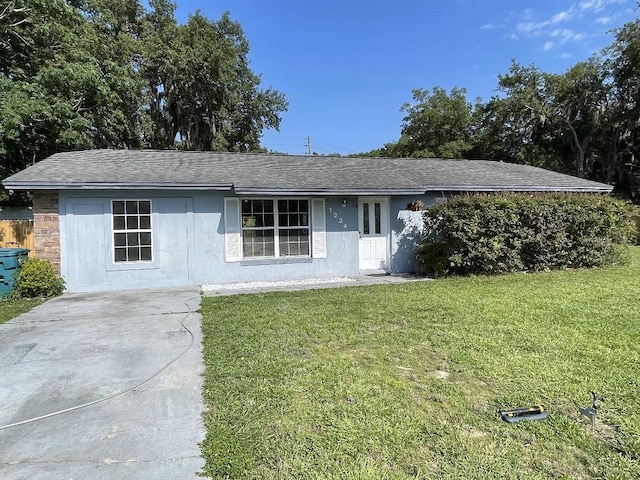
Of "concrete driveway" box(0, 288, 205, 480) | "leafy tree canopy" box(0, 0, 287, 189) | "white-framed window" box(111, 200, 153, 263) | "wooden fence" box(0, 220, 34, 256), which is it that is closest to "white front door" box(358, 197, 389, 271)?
"white-framed window" box(111, 200, 153, 263)

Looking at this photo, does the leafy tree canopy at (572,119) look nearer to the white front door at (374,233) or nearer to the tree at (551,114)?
the tree at (551,114)

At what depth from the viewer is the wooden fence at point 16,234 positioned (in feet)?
34.3

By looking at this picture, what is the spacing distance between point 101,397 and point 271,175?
26.4ft

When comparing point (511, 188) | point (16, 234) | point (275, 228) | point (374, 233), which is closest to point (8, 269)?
point (16, 234)

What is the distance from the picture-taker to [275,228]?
34.5 ft

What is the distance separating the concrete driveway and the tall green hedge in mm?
6688

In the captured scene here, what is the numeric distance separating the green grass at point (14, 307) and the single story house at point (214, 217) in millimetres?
1061

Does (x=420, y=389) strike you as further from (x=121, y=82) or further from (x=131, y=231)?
(x=121, y=82)

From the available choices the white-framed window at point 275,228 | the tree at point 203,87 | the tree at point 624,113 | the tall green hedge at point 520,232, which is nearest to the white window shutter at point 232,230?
the white-framed window at point 275,228

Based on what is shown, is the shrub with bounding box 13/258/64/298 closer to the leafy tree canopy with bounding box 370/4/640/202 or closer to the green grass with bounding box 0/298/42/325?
the green grass with bounding box 0/298/42/325

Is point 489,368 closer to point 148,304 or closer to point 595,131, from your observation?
point 148,304

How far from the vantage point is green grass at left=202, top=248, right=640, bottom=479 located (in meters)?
2.62

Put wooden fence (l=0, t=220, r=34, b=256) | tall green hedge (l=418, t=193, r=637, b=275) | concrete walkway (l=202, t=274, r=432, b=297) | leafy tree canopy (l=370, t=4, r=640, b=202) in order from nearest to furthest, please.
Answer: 1. concrete walkway (l=202, t=274, r=432, b=297)
2. tall green hedge (l=418, t=193, r=637, b=275)
3. wooden fence (l=0, t=220, r=34, b=256)
4. leafy tree canopy (l=370, t=4, r=640, b=202)

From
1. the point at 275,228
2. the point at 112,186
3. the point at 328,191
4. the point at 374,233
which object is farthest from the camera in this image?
the point at 374,233
